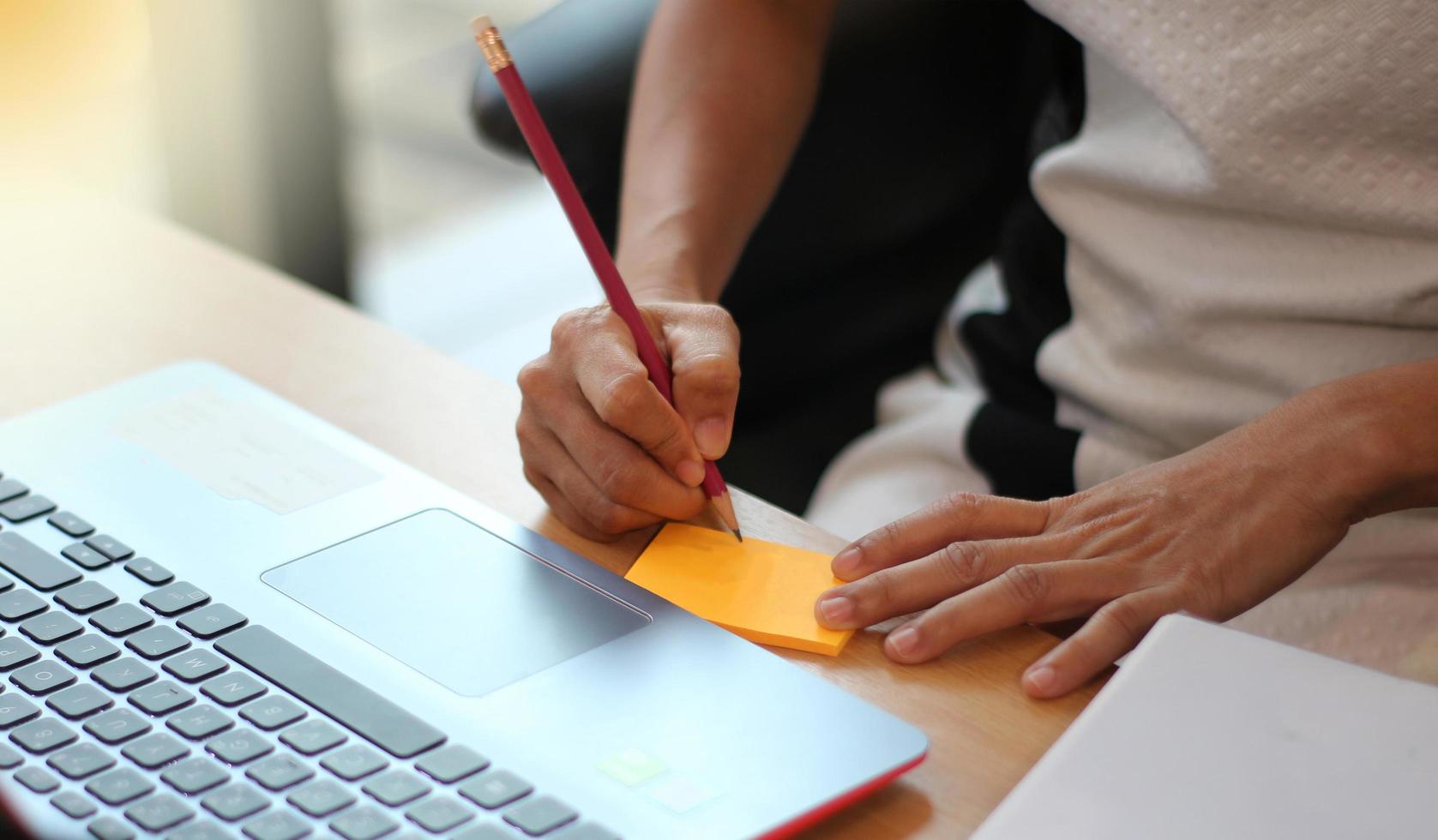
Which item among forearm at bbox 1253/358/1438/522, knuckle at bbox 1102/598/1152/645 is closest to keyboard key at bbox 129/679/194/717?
knuckle at bbox 1102/598/1152/645

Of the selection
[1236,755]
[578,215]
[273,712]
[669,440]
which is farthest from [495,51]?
[1236,755]

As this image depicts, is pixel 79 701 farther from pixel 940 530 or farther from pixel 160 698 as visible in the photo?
pixel 940 530

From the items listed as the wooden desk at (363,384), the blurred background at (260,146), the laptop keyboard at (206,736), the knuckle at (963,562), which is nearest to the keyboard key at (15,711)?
the laptop keyboard at (206,736)

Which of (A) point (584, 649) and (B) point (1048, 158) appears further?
(B) point (1048, 158)

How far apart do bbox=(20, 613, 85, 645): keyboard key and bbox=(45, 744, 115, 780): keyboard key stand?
7 cm

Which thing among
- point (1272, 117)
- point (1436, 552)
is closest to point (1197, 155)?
point (1272, 117)

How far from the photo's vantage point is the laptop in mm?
423

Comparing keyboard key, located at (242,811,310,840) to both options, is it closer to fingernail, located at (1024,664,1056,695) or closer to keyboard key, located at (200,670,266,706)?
keyboard key, located at (200,670,266,706)

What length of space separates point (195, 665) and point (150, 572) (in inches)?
2.7

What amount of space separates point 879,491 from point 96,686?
1.69 feet

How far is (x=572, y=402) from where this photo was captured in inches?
24.5

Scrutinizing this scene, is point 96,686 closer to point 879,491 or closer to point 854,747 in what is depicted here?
point 854,747

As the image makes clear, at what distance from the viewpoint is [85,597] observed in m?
0.51

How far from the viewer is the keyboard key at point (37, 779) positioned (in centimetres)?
42
